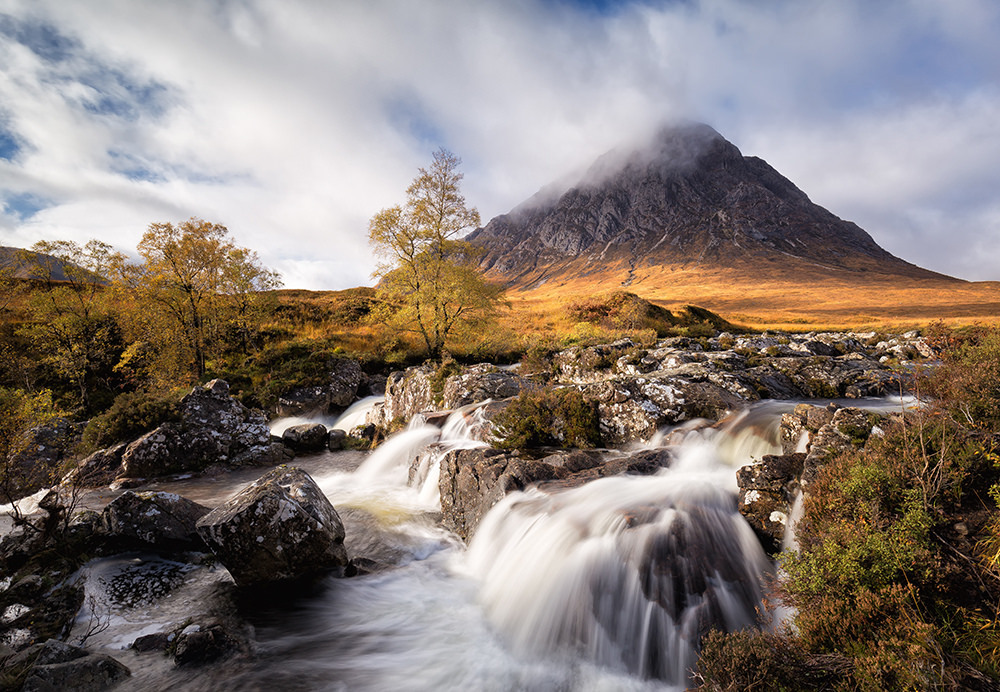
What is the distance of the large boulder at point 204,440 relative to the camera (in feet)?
42.2

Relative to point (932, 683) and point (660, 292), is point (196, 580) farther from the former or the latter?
point (660, 292)

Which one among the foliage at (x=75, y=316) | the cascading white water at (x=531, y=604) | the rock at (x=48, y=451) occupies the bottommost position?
the cascading white water at (x=531, y=604)

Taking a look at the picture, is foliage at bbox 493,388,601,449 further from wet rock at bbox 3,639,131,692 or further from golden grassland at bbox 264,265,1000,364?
golden grassland at bbox 264,265,1000,364

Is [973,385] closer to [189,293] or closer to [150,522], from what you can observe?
[150,522]

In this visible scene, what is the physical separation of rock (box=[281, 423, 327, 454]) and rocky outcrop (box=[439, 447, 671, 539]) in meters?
8.81

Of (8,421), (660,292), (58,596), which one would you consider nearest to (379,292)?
(8,421)

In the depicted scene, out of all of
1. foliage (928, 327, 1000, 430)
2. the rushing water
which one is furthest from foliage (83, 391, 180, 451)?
foliage (928, 327, 1000, 430)

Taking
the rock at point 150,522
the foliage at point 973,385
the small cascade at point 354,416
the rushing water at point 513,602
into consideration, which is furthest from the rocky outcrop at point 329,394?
the foliage at point 973,385

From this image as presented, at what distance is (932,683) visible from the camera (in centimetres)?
306

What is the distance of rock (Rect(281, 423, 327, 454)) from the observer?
16422 millimetres

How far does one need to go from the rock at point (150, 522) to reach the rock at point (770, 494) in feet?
35.9

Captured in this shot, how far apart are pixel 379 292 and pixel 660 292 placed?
354ft

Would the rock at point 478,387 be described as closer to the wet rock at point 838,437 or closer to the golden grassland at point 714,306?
the golden grassland at point 714,306

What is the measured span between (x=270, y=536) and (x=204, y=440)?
992cm
